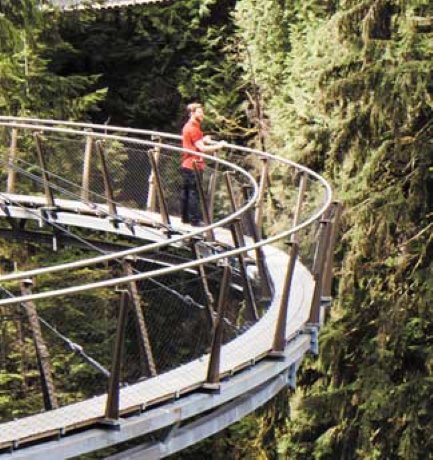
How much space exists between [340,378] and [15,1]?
6.35 meters

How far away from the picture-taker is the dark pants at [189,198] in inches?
455

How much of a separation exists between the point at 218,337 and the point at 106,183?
5.05 metres

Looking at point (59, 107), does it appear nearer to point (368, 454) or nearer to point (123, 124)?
point (123, 124)

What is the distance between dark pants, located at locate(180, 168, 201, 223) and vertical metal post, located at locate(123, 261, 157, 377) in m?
4.12

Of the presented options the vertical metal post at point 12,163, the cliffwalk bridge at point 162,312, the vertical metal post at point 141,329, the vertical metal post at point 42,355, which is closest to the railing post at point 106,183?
the cliffwalk bridge at point 162,312

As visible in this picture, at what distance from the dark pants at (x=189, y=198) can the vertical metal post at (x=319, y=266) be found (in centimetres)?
→ 229

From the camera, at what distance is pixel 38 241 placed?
43.6 feet

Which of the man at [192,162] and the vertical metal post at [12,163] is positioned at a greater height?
the man at [192,162]

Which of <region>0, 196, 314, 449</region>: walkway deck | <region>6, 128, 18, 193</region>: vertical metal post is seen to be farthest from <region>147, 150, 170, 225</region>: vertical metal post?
<region>6, 128, 18, 193</region>: vertical metal post

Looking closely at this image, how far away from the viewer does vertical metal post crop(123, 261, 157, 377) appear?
23.1ft

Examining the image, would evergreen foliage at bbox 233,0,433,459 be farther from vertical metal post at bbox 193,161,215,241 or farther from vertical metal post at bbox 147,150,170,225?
vertical metal post at bbox 193,161,215,241

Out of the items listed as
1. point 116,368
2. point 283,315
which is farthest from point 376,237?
point 116,368

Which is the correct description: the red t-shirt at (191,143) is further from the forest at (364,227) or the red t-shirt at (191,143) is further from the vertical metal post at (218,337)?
the vertical metal post at (218,337)

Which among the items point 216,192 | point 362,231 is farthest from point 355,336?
point 216,192
